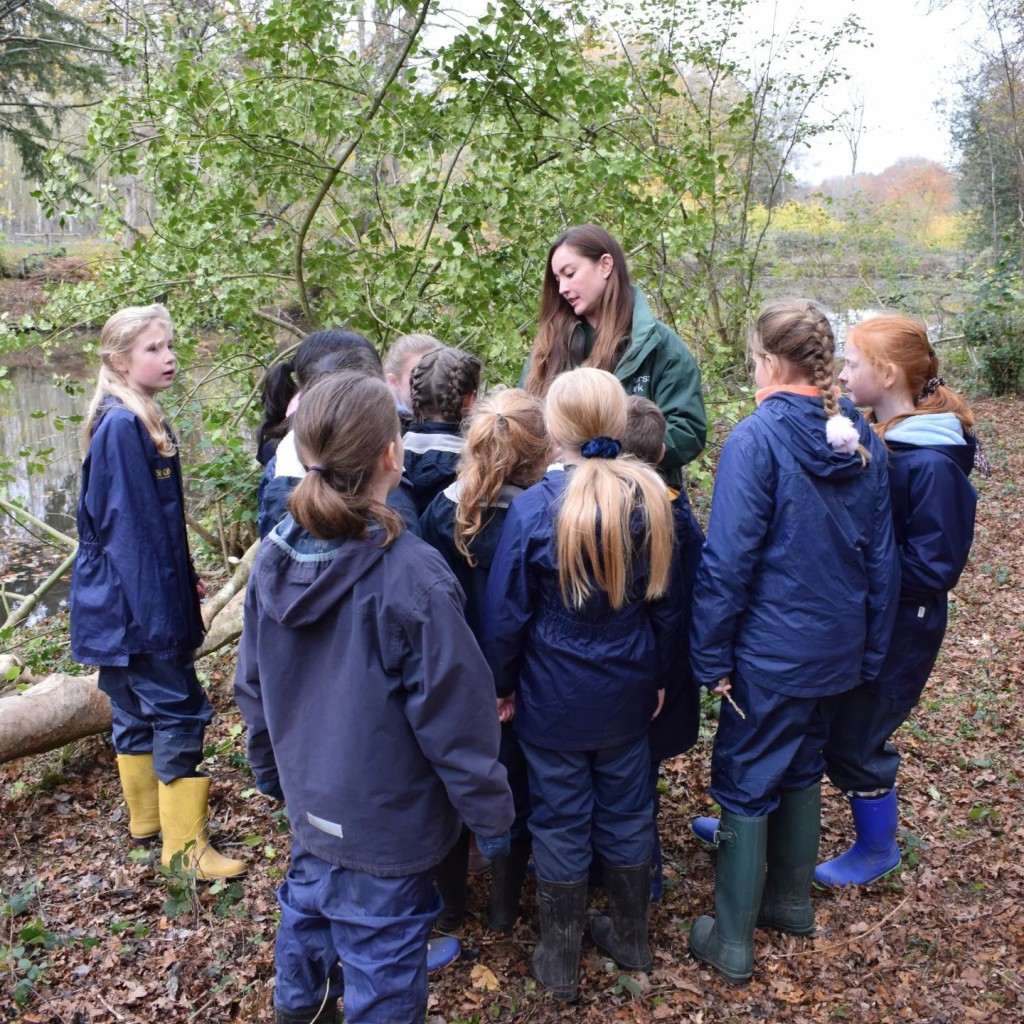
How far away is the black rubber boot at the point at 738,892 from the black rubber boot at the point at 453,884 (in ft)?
2.65

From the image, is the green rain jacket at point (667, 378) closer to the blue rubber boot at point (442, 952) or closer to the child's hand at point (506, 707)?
the child's hand at point (506, 707)

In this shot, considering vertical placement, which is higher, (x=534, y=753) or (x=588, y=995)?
(x=534, y=753)

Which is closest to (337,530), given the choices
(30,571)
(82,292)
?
(82,292)

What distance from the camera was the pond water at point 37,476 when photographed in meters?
5.42

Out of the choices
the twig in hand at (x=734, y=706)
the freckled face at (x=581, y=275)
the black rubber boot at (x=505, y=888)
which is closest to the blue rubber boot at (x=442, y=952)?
the black rubber boot at (x=505, y=888)

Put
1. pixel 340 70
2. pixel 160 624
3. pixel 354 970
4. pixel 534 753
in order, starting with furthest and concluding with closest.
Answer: pixel 340 70 → pixel 160 624 → pixel 534 753 → pixel 354 970

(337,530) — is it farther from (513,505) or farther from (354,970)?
(354,970)

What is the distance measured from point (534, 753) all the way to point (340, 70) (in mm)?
3535

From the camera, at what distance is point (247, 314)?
5.05 meters

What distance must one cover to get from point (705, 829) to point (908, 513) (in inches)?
55.5

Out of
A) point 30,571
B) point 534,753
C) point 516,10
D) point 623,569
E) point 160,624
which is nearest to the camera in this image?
point 623,569

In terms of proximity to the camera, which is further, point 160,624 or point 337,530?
point 160,624

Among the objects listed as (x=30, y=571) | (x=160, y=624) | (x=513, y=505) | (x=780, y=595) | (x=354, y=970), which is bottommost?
(x=30, y=571)

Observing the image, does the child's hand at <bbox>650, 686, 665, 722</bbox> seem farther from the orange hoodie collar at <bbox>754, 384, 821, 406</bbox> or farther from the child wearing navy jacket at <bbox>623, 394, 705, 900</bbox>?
the orange hoodie collar at <bbox>754, 384, 821, 406</bbox>
